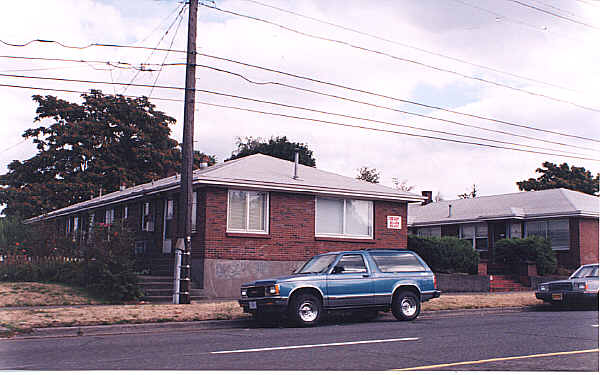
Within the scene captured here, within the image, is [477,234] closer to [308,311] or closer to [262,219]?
[262,219]

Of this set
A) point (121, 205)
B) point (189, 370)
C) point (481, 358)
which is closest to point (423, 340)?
point (481, 358)

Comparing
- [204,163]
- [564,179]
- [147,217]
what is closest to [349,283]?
[204,163]

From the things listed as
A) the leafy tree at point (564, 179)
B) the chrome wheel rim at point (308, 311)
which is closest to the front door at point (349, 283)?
the chrome wheel rim at point (308, 311)

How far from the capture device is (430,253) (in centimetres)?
2862

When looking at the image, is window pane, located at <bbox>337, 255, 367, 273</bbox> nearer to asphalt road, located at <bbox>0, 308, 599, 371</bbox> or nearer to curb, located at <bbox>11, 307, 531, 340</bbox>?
asphalt road, located at <bbox>0, 308, 599, 371</bbox>

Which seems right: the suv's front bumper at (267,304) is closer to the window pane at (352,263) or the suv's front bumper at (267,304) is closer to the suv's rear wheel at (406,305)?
the window pane at (352,263)

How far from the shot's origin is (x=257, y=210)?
22891 millimetres

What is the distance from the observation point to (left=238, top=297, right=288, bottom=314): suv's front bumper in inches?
568

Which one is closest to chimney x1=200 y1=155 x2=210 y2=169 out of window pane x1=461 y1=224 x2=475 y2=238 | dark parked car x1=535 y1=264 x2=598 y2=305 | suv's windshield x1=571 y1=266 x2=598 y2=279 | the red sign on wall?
the red sign on wall

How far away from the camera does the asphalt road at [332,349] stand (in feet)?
29.0

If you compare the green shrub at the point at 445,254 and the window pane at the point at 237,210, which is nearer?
the window pane at the point at 237,210

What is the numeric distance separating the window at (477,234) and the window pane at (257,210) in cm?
1987

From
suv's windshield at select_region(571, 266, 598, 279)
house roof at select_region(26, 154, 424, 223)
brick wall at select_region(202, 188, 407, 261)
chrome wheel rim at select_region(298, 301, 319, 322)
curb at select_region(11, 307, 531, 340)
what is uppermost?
house roof at select_region(26, 154, 424, 223)

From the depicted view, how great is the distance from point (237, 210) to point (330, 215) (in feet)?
13.1
